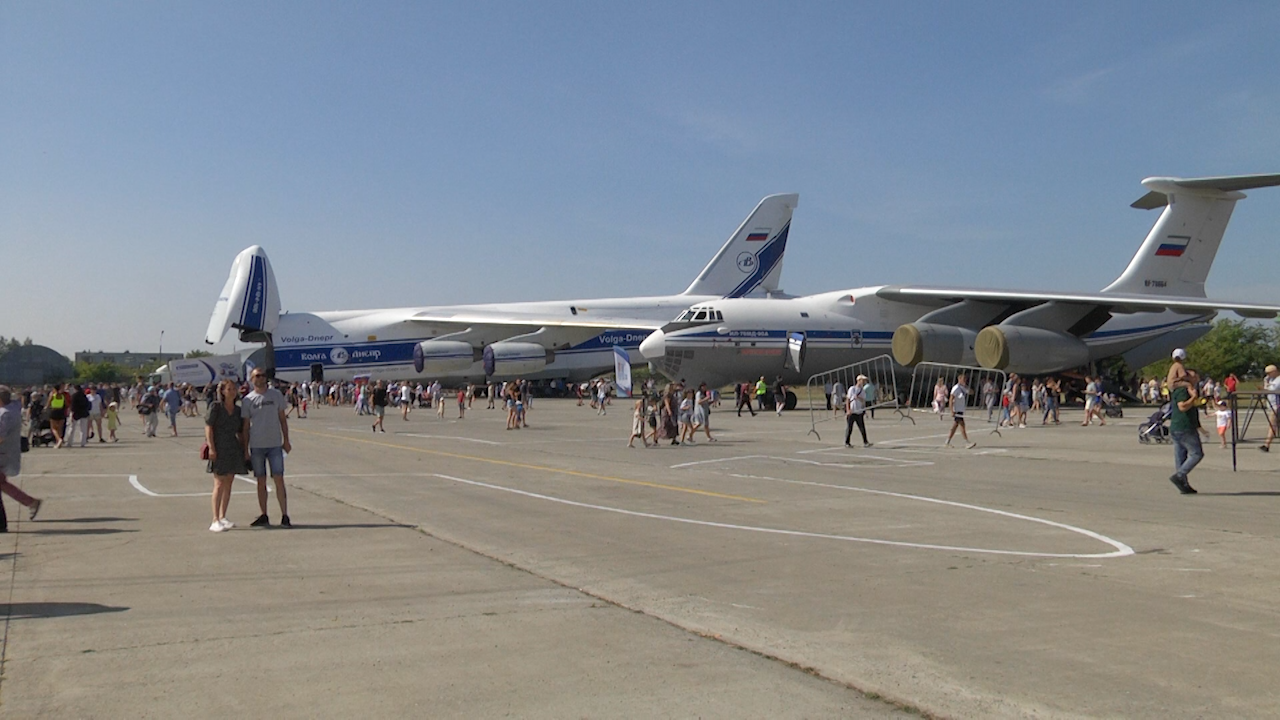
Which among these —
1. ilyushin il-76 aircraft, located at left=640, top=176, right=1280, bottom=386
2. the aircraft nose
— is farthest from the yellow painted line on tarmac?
ilyushin il-76 aircraft, located at left=640, top=176, right=1280, bottom=386

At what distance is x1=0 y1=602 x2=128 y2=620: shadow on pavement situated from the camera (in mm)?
6035

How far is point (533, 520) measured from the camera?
32.7ft

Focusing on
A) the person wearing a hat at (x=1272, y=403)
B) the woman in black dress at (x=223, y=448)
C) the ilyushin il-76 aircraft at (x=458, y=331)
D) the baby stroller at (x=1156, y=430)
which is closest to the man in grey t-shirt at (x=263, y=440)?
the woman in black dress at (x=223, y=448)

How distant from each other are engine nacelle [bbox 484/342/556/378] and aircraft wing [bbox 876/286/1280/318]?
17871mm

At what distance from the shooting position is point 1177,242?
113 ft

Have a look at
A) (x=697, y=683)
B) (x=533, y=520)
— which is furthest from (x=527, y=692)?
(x=533, y=520)

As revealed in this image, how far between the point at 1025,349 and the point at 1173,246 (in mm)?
8319

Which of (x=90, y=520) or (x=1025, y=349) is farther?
(x=1025, y=349)

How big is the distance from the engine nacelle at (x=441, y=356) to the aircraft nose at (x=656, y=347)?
1668 centimetres

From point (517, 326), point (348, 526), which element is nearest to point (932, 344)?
point (517, 326)

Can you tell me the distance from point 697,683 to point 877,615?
1.68 m

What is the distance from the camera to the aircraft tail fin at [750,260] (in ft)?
180

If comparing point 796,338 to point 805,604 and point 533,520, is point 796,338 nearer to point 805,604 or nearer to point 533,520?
point 533,520

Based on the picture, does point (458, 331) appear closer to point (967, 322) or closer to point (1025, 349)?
point (967, 322)
